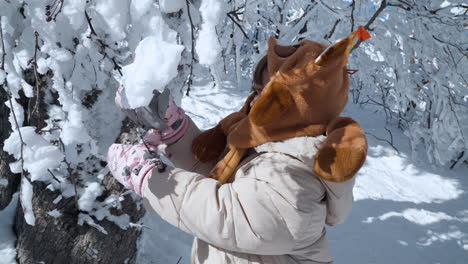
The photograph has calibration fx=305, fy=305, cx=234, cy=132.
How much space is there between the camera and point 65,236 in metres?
1.52

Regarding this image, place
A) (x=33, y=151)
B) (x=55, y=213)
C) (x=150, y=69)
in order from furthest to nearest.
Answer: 1. (x=55, y=213)
2. (x=33, y=151)
3. (x=150, y=69)

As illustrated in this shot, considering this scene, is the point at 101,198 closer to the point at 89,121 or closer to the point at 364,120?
the point at 89,121

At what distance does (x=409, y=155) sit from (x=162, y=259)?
4231 mm

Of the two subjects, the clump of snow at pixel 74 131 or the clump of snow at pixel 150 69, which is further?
the clump of snow at pixel 74 131

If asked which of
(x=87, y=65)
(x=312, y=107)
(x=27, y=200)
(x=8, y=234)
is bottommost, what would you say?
(x=8, y=234)

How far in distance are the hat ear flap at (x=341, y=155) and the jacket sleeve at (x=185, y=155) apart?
71 cm

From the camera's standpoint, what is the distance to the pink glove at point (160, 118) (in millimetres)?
1147

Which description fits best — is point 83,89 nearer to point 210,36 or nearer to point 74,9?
point 74,9

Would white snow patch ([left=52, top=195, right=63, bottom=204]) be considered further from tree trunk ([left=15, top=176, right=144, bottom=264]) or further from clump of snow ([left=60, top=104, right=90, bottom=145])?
clump of snow ([left=60, top=104, right=90, bottom=145])

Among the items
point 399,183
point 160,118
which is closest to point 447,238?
point 399,183

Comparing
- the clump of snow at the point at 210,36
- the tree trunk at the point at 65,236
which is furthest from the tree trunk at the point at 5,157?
the clump of snow at the point at 210,36

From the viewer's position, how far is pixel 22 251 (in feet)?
5.30

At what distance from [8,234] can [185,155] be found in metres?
1.20

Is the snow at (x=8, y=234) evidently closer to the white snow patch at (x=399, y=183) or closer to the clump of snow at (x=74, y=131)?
the clump of snow at (x=74, y=131)
